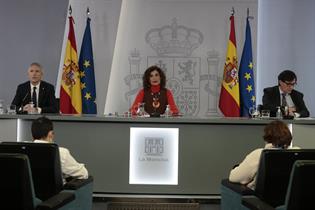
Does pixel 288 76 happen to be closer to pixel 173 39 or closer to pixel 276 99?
pixel 276 99

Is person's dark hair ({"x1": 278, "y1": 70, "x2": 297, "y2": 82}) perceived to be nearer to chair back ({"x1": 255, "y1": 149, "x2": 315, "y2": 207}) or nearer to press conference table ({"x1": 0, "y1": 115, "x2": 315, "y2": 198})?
press conference table ({"x1": 0, "y1": 115, "x2": 315, "y2": 198})

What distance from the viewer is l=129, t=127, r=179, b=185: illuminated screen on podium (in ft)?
16.8

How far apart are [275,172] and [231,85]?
13.9 ft

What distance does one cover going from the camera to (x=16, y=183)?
2521mm

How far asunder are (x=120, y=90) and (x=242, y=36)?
6.86 ft

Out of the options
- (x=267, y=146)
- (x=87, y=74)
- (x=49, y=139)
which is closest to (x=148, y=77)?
(x=87, y=74)

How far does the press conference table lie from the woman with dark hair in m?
0.81

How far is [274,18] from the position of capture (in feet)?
24.9

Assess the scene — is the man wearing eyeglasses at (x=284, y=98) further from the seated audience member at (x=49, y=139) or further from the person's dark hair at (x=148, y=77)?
the seated audience member at (x=49, y=139)

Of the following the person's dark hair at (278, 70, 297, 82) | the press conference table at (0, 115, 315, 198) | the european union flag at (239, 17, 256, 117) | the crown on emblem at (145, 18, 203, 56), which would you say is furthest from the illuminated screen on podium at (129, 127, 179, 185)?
the crown on emblem at (145, 18, 203, 56)

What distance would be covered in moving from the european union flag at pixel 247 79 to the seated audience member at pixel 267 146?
3678mm

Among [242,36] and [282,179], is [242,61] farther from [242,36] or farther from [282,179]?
[282,179]

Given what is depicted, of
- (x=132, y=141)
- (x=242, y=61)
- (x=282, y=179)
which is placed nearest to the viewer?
(x=282, y=179)

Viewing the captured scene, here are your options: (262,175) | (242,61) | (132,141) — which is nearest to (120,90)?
(242,61)
